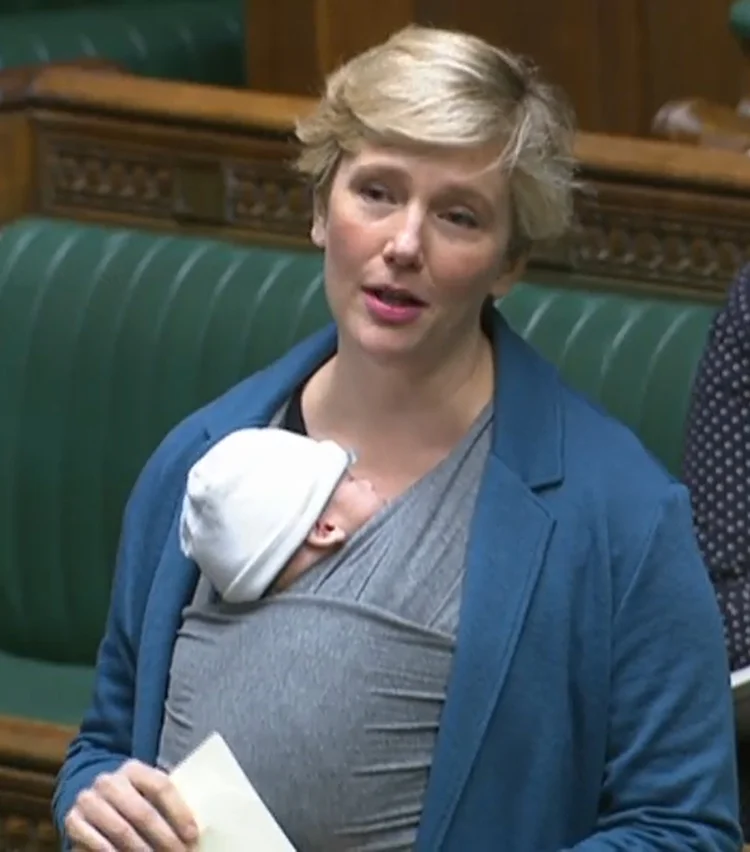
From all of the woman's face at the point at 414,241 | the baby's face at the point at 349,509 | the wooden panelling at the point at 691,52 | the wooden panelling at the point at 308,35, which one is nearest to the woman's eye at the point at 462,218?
the woman's face at the point at 414,241

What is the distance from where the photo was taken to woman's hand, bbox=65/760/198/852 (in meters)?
1.62

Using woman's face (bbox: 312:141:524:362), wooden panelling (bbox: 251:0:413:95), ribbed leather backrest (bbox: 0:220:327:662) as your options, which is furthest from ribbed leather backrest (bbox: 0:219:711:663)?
woman's face (bbox: 312:141:524:362)

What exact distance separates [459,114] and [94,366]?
1487 millimetres

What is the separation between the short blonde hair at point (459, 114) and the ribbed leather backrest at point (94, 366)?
1.18 metres

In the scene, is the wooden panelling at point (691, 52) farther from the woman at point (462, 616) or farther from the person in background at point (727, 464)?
the woman at point (462, 616)

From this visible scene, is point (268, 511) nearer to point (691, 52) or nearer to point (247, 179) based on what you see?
point (247, 179)

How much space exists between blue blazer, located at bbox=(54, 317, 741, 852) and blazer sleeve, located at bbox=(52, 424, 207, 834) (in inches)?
10.4

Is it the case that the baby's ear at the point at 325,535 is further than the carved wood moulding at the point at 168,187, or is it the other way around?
the carved wood moulding at the point at 168,187

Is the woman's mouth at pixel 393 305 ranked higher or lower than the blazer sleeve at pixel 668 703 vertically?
higher

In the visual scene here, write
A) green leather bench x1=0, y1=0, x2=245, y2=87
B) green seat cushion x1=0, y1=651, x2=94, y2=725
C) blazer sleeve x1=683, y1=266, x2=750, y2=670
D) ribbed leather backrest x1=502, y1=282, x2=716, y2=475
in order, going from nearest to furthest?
1. blazer sleeve x1=683, y1=266, x2=750, y2=670
2. ribbed leather backrest x1=502, y1=282, x2=716, y2=475
3. green seat cushion x1=0, y1=651, x2=94, y2=725
4. green leather bench x1=0, y1=0, x2=245, y2=87

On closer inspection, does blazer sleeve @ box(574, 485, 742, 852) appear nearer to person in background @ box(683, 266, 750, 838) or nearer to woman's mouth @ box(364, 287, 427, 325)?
woman's mouth @ box(364, 287, 427, 325)

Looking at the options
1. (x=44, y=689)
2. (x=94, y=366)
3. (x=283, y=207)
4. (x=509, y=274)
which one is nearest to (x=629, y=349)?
(x=283, y=207)

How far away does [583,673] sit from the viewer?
5.30 ft

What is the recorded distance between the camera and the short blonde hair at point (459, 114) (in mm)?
1621
